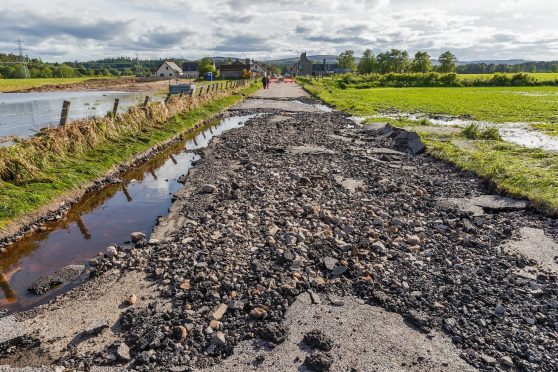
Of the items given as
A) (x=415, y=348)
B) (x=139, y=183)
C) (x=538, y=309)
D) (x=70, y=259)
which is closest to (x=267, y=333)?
(x=415, y=348)

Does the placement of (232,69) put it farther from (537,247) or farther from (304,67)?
(537,247)

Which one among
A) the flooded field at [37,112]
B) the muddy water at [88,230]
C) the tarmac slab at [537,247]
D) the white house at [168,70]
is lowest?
the muddy water at [88,230]

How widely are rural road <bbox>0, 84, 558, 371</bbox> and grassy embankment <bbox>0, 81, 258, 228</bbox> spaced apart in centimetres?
386

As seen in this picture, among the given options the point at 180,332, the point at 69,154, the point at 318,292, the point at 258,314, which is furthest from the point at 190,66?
the point at 180,332

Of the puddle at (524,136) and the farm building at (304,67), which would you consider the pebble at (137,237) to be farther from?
the farm building at (304,67)

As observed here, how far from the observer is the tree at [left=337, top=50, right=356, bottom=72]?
16200cm

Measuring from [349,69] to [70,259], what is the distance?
546 ft

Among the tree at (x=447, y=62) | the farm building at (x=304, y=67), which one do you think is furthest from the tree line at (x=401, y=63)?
the farm building at (x=304, y=67)

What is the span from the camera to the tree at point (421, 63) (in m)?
136

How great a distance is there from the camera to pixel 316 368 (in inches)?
192

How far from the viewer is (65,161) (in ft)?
44.3

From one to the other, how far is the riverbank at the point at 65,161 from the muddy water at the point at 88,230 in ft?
1.49

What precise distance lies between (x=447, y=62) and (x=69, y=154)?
156 metres

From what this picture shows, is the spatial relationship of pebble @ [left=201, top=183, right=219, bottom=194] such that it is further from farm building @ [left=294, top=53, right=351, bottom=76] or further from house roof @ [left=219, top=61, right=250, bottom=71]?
farm building @ [left=294, top=53, right=351, bottom=76]
